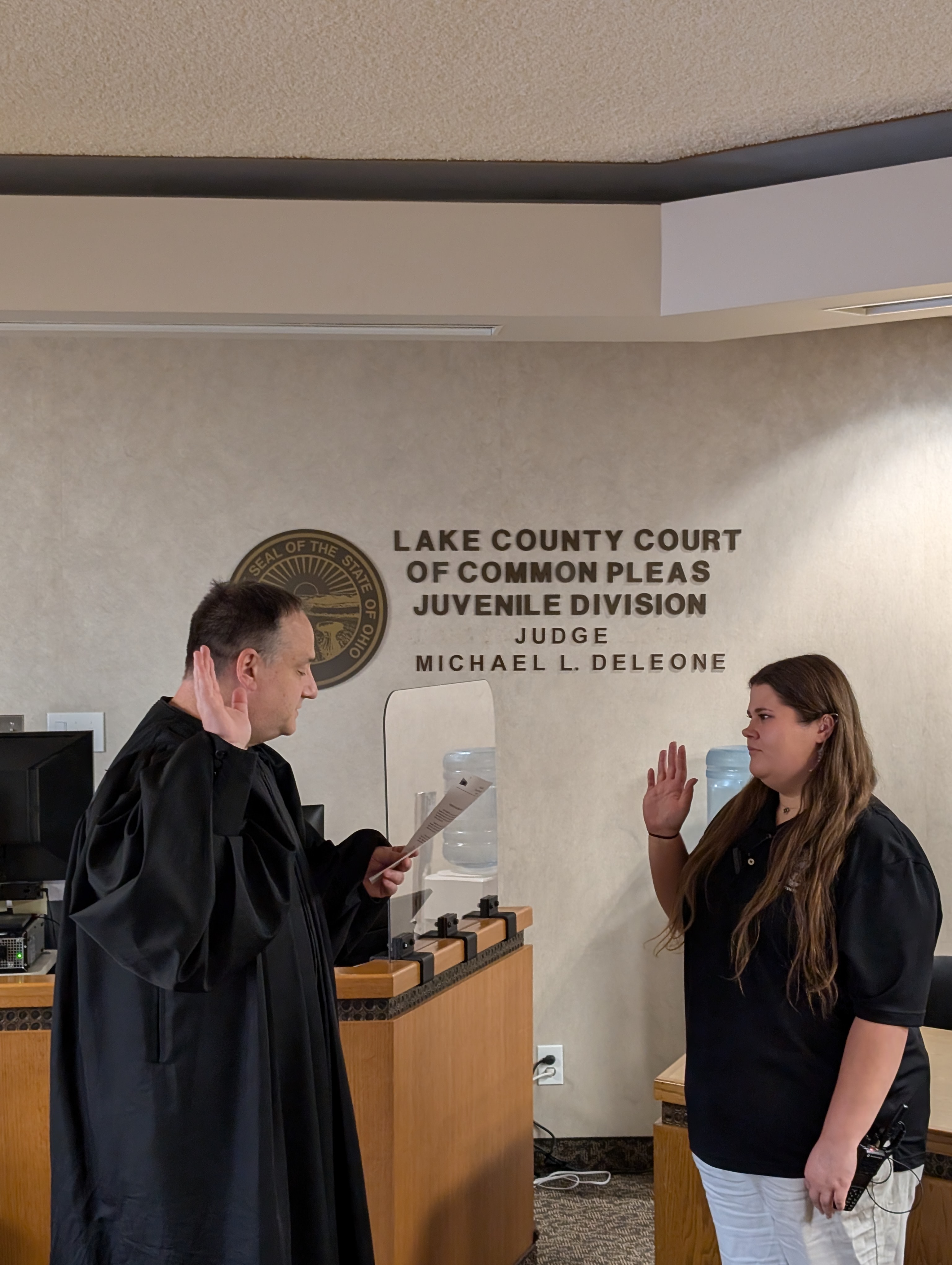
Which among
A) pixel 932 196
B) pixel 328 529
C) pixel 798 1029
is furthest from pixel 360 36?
pixel 798 1029

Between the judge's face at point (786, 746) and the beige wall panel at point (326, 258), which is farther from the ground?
the beige wall panel at point (326, 258)

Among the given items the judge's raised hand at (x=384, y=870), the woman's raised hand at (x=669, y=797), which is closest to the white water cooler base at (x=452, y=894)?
the judge's raised hand at (x=384, y=870)

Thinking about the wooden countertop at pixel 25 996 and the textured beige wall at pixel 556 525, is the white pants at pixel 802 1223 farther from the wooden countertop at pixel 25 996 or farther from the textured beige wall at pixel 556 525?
the textured beige wall at pixel 556 525

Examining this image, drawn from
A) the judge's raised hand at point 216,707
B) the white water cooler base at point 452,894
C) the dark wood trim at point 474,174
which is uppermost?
the dark wood trim at point 474,174

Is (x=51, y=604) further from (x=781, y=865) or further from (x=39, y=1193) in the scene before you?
(x=781, y=865)

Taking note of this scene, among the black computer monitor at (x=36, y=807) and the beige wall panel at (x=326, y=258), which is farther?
the beige wall panel at (x=326, y=258)

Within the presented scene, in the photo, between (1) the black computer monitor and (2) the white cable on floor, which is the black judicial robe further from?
(2) the white cable on floor

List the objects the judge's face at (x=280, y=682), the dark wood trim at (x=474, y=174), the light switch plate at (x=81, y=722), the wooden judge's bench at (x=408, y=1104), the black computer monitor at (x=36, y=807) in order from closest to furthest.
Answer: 1. the judge's face at (x=280, y=682)
2. the wooden judge's bench at (x=408, y=1104)
3. the black computer monitor at (x=36, y=807)
4. the dark wood trim at (x=474, y=174)
5. the light switch plate at (x=81, y=722)

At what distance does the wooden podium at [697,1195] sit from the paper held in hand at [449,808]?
2.75ft

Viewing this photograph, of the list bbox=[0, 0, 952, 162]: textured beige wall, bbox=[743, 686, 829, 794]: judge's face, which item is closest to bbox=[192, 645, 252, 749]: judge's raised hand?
bbox=[743, 686, 829, 794]: judge's face

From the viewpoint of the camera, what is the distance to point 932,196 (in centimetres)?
336

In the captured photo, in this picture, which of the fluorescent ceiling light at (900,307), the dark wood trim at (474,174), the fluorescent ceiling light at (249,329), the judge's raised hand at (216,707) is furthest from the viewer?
the fluorescent ceiling light at (249,329)

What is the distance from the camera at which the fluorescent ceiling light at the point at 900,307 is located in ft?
11.6

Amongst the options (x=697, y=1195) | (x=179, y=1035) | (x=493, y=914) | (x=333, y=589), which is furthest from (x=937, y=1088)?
(x=333, y=589)
